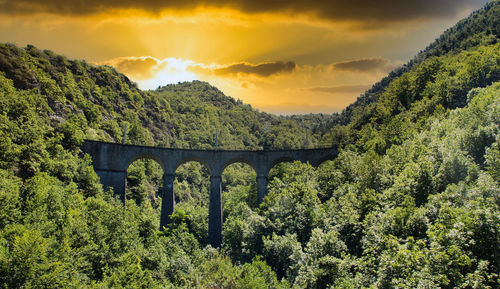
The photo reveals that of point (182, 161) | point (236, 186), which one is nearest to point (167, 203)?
point (182, 161)

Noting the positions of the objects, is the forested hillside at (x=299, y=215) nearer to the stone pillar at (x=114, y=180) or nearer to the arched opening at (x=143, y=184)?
the arched opening at (x=143, y=184)

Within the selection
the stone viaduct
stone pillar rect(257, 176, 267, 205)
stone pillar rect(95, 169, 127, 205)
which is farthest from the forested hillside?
stone pillar rect(257, 176, 267, 205)

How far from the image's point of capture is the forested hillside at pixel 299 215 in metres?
15.1

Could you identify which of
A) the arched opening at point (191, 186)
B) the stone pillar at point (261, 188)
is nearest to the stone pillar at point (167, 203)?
the stone pillar at point (261, 188)

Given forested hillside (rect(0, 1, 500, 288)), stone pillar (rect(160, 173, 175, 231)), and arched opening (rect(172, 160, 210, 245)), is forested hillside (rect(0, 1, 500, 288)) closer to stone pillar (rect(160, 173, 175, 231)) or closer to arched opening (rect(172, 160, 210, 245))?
stone pillar (rect(160, 173, 175, 231))

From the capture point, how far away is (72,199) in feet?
80.8

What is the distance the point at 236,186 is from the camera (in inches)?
3548

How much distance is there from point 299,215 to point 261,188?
1068cm

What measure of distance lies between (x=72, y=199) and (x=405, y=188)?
2282cm

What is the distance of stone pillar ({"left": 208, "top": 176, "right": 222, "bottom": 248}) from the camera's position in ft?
120

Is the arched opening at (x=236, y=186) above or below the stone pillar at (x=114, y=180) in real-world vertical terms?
below

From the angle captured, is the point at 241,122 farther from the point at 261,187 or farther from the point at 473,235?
the point at 473,235

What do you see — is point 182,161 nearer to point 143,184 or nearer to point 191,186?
point 143,184

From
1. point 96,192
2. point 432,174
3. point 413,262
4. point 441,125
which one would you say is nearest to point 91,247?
point 96,192
